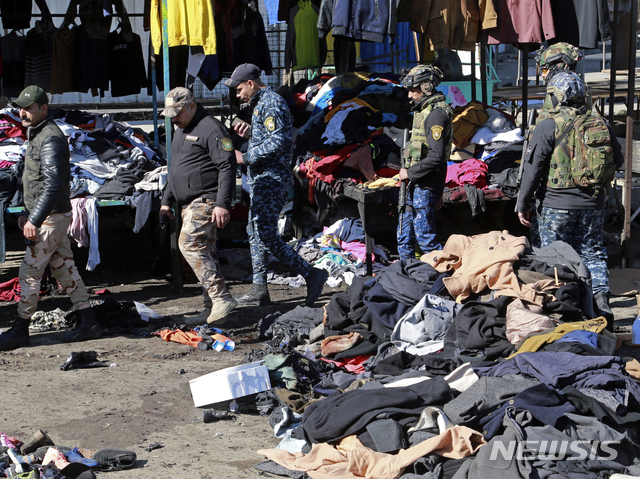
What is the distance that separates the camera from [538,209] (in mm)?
6773

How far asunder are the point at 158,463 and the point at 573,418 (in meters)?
2.38

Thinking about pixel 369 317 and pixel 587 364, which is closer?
pixel 587 364

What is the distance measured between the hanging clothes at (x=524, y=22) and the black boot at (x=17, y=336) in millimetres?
7046

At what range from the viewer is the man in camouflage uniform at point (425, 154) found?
283 inches

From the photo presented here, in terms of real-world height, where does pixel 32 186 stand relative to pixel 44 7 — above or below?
below

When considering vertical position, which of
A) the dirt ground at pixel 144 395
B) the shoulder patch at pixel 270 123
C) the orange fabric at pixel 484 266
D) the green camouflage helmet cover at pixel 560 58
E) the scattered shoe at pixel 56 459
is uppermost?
the green camouflage helmet cover at pixel 560 58

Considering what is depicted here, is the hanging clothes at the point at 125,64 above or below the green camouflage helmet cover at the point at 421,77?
above

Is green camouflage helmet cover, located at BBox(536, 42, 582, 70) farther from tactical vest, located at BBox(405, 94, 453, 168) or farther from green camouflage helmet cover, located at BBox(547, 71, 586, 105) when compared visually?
green camouflage helmet cover, located at BBox(547, 71, 586, 105)

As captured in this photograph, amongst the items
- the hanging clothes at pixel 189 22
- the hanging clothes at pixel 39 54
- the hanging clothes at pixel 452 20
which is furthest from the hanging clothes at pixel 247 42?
the hanging clothes at pixel 189 22

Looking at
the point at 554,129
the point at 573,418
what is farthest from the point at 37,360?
the point at 554,129

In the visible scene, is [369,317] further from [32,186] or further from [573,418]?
[32,186]

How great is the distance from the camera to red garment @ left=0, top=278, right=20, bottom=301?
7.82 meters

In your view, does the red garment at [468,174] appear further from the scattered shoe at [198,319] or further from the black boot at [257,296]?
the scattered shoe at [198,319]

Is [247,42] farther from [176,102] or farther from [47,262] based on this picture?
[47,262]
